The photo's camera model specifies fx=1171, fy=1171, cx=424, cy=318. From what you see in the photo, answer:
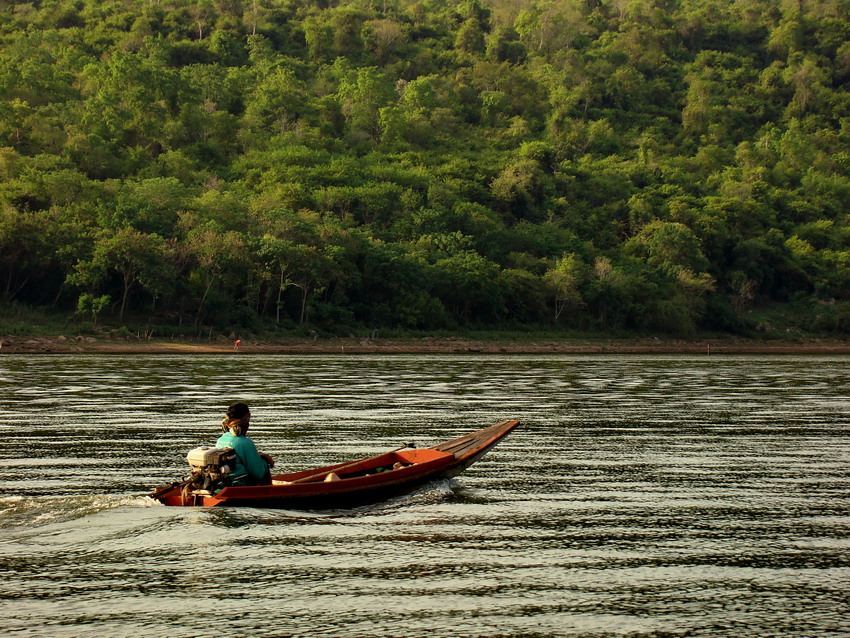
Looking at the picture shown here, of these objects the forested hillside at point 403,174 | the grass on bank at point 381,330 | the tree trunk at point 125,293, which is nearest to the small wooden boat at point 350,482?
the grass on bank at point 381,330

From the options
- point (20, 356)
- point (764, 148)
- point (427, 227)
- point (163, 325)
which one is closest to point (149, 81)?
point (427, 227)

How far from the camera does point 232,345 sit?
78.4 meters

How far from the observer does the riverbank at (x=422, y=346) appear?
7288 cm

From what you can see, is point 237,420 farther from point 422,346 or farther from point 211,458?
point 422,346

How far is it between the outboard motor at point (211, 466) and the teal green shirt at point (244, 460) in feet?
0.46

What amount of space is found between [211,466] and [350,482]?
222cm

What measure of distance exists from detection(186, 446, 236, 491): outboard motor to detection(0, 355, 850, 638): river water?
448 millimetres

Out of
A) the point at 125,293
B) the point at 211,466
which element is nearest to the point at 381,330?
the point at 125,293

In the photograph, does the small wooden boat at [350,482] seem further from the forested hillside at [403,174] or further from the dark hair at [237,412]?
the forested hillside at [403,174]

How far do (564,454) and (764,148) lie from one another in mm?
148619

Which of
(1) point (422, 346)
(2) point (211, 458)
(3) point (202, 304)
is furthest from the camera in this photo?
(1) point (422, 346)

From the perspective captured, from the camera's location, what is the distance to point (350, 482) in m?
18.7

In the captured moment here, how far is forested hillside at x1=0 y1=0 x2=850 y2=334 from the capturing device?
3339 inches

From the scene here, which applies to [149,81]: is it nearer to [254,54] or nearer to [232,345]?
[254,54]
